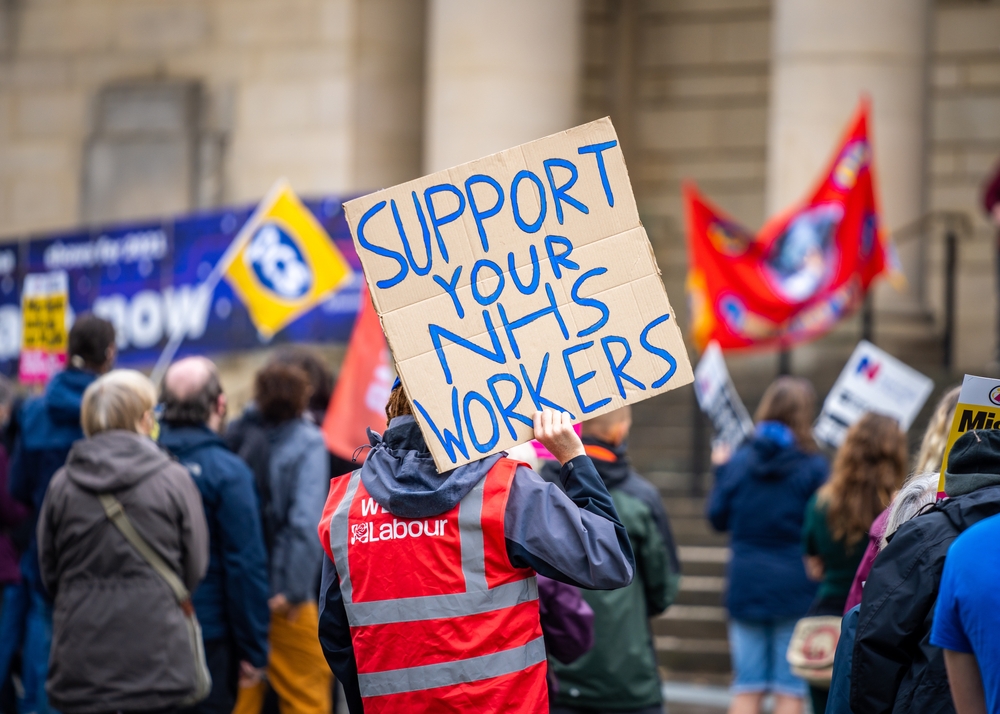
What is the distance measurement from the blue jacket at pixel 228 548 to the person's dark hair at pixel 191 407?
42mm

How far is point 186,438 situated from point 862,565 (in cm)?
260

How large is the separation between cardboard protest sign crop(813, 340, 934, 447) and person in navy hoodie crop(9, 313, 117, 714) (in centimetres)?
362

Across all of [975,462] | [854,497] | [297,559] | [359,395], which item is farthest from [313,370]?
[975,462]

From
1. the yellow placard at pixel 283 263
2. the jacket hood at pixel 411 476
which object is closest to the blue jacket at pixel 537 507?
the jacket hood at pixel 411 476

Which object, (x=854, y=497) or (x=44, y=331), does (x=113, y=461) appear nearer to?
(x=854, y=497)

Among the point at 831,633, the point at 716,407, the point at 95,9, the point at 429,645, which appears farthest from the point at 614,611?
the point at 95,9

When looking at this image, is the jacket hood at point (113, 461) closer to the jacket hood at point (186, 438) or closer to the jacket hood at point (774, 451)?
the jacket hood at point (186, 438)

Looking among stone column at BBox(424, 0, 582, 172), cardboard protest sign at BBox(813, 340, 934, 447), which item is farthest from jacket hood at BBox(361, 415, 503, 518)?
stone column at BBox(424, 0, 582, 172)

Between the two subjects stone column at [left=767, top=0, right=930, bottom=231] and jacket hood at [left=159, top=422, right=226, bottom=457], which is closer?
jacket hood at [left=159, top=422, right=226, bottom=457]

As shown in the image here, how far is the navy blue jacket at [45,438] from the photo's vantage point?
217 inches

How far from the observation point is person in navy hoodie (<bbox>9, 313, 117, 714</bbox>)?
18.1 feet

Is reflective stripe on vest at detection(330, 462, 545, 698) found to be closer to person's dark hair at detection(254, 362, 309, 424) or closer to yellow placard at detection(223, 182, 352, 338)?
person's dark hair at detection(254, 362, 309, 424)

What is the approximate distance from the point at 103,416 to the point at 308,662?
164cm

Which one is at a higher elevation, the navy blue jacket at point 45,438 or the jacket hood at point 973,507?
the jacket hood at point 973,507
